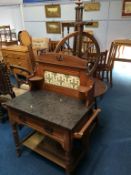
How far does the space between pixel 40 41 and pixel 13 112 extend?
3371 mm

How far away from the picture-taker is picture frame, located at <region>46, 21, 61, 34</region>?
4.64 metres

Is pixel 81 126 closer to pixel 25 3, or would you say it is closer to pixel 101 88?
pixel 101 88

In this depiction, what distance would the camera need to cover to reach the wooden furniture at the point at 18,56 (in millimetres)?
3494

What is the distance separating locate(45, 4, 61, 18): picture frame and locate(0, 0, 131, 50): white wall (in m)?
0.08

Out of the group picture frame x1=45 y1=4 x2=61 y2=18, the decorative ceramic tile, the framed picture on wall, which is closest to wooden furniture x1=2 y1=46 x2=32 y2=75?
picture frame x1=45 y1=4 x2=61 y2=18

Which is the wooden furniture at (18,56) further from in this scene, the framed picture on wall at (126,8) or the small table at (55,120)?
the framed picture on wall at (126,8)

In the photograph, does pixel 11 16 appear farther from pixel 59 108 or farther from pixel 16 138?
pixel 59 108

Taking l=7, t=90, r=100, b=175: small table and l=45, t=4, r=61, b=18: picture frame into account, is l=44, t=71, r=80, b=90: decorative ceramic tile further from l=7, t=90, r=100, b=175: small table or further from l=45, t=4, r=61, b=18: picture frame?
l=45, t=4, r=61, b=18: picture frame

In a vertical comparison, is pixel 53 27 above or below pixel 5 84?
above

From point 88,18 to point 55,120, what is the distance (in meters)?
3.65

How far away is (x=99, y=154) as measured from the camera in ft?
6.01

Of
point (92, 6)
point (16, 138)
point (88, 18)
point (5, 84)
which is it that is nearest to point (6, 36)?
point (88, 18)

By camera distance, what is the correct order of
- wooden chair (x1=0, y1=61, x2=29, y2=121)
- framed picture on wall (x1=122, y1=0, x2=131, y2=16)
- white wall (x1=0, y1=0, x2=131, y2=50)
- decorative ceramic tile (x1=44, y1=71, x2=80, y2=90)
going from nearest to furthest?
decorative ceramic tile (x1=44, y1=71, x2=80, y2=90), wooden chair (x1=0, y1=61, x2=29, y2=121), framed picture on wall (x1=122, y1=0, x2=131, y2=16), white wall (x1=0, y1=0, x2=131, y2=50)

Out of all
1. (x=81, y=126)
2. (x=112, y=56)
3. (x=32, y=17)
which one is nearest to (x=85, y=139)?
(x=81, y=126)
